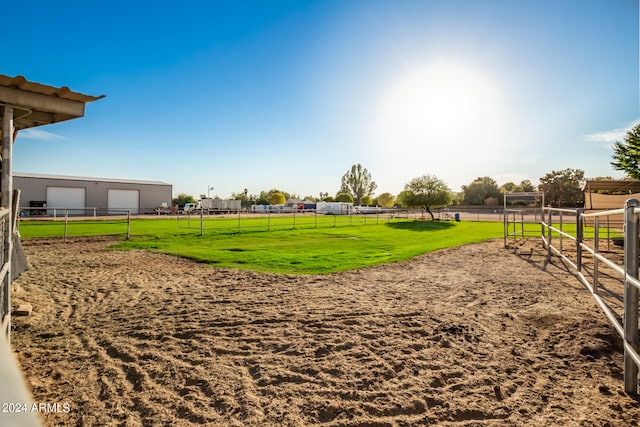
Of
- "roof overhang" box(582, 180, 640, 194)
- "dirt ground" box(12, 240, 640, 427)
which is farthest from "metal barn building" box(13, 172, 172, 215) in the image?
"roof overhang" box(582, 180, 640, 194)

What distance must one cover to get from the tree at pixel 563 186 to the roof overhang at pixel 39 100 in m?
76.7

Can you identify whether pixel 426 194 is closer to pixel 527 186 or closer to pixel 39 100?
pixel 39 100

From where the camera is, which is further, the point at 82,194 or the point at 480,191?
the point at 480,191

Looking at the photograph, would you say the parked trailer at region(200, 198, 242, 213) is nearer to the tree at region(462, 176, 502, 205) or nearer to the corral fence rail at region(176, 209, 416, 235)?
the corral fence rail at region(176, 209, 416, 235)

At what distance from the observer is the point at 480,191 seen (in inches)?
3196

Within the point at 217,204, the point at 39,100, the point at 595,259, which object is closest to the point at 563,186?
the point at 217,204

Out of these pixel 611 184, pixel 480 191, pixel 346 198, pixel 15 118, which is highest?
pixel 480 191

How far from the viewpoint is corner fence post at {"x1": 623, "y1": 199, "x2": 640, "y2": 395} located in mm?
3180

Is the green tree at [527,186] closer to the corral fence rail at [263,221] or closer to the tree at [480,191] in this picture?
the tree at [480,191]

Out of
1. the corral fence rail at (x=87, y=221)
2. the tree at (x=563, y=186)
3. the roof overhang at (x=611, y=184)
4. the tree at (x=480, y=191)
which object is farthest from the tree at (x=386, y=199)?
the roof overhang at (x=611, y=184)

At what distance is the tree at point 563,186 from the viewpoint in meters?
66.8

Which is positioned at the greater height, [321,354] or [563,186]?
[563,186]

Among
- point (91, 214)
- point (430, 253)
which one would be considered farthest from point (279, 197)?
point (430, 253)

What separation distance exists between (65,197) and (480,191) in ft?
266
